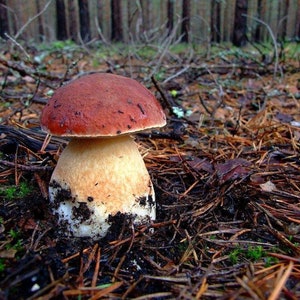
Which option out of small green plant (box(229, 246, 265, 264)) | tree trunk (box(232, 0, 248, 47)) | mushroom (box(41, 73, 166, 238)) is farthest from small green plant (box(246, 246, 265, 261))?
tree trunk (box(232, 0, 248, 47))

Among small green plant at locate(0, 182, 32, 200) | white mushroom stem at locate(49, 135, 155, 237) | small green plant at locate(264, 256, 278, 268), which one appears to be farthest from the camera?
small green plant at locate(0, 182, 32, 200)

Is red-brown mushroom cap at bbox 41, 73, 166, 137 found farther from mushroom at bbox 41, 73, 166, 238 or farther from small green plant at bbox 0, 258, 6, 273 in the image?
small green plant at bbox 0, 258, 6, 273

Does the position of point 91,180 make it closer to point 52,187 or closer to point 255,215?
point 52,187

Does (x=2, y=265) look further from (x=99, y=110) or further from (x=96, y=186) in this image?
(x=99, y=110)

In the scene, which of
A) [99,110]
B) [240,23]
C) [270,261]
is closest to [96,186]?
[99,110]

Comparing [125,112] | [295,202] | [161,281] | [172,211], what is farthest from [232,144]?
[161,281]

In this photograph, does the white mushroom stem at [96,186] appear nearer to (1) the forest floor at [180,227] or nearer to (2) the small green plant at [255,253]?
(1) the forest floor at [180,227]

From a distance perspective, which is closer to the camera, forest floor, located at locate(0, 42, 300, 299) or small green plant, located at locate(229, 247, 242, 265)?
forest floor, located at locate(0, 42, 300, 299)
